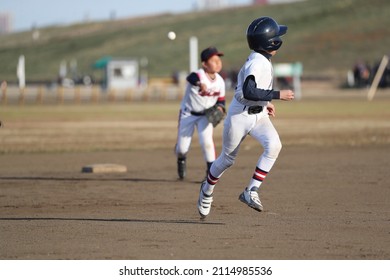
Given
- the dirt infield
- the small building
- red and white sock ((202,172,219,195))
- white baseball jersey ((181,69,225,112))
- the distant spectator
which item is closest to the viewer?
the dirt infield

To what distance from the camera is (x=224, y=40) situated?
119 m

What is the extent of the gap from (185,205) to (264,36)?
3.33 metres

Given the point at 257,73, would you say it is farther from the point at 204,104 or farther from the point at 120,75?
the point at 120,75

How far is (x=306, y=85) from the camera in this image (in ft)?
257

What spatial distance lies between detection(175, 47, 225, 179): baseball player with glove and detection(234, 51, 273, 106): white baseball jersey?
4.99 metres

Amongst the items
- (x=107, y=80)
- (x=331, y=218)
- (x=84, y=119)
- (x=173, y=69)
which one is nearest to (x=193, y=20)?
(x=173, y=69)

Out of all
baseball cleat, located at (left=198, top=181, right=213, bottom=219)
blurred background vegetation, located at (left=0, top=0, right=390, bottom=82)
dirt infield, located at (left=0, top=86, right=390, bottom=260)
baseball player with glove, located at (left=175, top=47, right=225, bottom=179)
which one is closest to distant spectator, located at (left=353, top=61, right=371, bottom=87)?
blurred background vegetation, located at (left=0, top=0, right=390, bottom=82)

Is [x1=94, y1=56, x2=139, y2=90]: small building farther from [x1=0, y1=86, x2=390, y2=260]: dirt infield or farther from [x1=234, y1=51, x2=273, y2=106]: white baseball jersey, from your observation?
[x1=234, y1=51, x2=273, y2=106]: white baseball jersey

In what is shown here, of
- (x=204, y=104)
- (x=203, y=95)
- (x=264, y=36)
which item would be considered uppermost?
(x=264, y=36)

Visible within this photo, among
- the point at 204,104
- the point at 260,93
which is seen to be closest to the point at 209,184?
the point at 260,93

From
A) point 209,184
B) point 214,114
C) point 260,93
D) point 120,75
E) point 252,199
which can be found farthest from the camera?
point 120,75

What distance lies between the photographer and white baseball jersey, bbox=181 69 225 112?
1612 cm

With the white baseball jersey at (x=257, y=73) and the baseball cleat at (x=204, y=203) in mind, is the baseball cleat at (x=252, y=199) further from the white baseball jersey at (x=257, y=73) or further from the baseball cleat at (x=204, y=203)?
the white baseball jersey at (x=257, y=73)

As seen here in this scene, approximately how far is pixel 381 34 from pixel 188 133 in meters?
91.6
